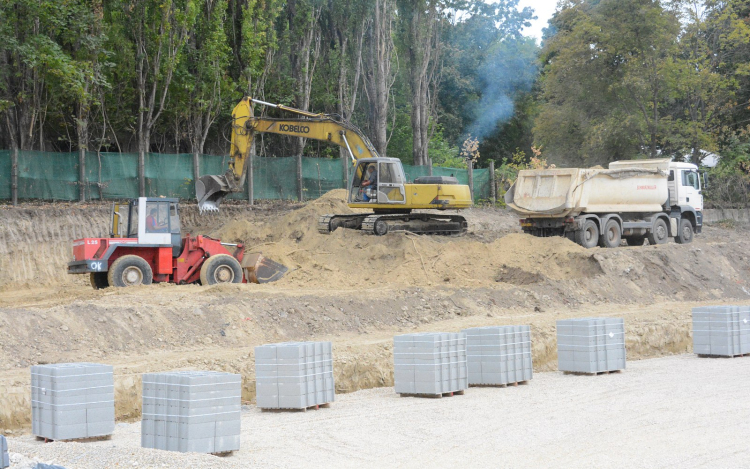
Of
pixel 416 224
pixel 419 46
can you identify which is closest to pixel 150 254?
pixel 416 224

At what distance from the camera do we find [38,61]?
24.2m

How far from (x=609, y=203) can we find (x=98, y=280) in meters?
15.1

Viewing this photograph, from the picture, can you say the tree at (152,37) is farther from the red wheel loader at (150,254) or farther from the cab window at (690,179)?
the cab window at (690,179)

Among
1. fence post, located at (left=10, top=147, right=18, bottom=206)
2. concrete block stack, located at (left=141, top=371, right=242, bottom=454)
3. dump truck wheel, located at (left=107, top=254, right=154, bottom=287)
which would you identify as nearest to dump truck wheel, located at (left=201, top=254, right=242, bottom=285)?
dump truck wheel, located at (left=107, top=254, right=154, bottom=287)

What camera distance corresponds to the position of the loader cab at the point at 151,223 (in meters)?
18.9

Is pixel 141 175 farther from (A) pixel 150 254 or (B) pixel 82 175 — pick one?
(A) pixel 150 254

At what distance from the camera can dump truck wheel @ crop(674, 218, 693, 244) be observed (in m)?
28.0

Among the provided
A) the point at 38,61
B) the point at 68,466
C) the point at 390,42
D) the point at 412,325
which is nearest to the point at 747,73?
the point at 390,42

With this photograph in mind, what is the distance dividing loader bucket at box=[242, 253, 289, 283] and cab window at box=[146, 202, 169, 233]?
258 cm

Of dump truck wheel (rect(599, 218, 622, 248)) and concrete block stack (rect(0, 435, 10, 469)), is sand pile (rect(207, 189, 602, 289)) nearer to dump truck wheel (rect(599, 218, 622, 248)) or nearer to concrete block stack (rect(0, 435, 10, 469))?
dump truck wheel (rect(599, 218, 622, 248))

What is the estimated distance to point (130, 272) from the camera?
18562 millimetres

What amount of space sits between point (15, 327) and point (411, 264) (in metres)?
10.9

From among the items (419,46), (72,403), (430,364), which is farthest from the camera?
(419,46)

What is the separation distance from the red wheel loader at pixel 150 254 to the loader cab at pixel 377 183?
195 inches
